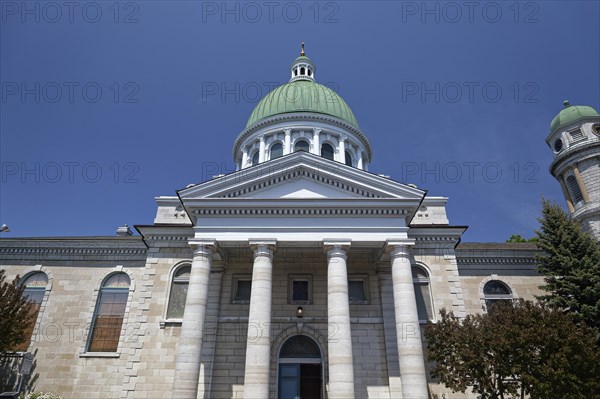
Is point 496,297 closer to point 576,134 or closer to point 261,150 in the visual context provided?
point 576,134

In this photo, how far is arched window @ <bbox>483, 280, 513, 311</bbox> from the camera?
68.9ft

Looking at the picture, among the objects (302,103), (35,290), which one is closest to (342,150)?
(302,103)

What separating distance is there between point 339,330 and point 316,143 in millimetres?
16423

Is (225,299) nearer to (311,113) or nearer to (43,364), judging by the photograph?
(43,364)

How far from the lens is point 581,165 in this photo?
89.5 feet

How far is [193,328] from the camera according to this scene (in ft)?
51.3

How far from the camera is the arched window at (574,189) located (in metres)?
27.0

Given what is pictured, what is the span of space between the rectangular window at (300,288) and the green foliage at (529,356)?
6.87 metres

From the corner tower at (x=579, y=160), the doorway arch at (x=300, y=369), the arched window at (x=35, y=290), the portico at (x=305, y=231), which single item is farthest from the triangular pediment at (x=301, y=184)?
the corner tower at (x=579, y=160)

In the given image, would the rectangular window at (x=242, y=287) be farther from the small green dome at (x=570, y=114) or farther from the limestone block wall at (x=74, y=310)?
the small green dome at (x=570, y=114)

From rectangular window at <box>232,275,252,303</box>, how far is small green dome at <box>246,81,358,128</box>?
15.2 m

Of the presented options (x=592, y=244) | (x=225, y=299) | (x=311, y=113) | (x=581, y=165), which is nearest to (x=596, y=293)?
(x=592, y=244)

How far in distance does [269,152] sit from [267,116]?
10.4 ft

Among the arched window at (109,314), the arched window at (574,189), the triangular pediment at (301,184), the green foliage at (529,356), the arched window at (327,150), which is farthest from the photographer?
the arched window at (327,150)
